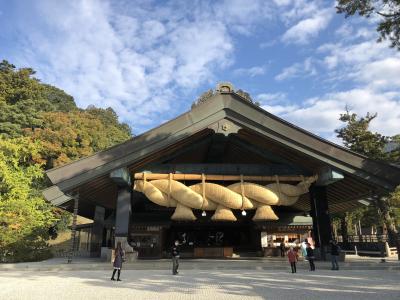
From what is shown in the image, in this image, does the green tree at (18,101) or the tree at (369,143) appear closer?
the tree at (369,143)

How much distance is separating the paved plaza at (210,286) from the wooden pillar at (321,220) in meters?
3.89

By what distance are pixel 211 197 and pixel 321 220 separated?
5.85m

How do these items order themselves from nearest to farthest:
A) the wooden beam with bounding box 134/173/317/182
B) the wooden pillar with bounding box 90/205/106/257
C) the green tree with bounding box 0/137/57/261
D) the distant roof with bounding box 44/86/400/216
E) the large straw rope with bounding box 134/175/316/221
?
the distant roof with bounding box 44/86/400/216 → the large straw rope with bounding box 134/175/316/221 → the wooden beam with bounding box 134/173/317/182 → the green tree with bounding box 0/137/57/261 → the wooden pillar with bounding box 90/205/106/257

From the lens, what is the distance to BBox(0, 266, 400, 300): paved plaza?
826 cm

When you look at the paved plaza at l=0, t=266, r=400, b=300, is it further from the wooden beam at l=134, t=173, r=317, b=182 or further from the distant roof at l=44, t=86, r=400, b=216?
the wooden beam at l=134, t=173, r=317, b=182

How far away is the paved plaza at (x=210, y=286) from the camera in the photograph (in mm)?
8258

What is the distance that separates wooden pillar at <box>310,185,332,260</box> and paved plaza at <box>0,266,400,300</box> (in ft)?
12.8

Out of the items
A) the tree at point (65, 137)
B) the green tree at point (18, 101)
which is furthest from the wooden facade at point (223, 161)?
the green tree at point (18, 101)

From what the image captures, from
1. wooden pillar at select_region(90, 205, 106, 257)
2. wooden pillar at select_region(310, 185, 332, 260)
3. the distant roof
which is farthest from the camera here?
wooden pillar at select_region(90, 205, 106, 257)

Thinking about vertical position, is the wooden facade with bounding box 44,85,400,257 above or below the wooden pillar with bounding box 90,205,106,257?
above

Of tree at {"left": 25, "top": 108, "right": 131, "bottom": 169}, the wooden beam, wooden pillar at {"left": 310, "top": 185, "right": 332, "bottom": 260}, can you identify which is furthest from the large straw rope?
tree at {"left": 25, "top": 108, "right": 131, "bottom": 169}

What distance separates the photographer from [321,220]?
55.4 feet

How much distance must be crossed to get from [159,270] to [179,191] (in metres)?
3.79

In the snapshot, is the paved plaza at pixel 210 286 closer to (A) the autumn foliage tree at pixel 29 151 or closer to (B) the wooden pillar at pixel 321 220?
(B) the wooden pillar at pixel 321 220
